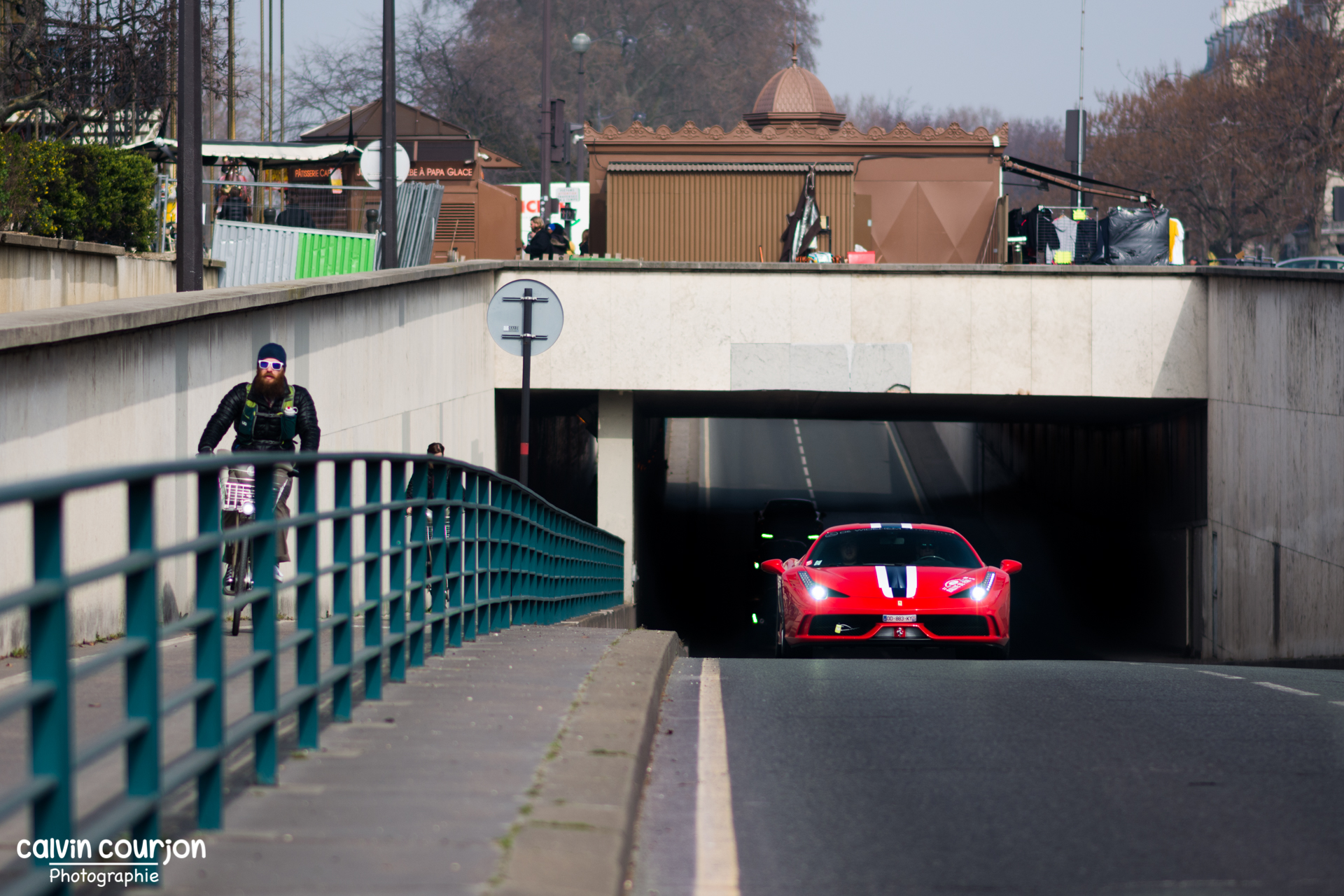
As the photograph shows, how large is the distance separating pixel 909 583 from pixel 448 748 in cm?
802

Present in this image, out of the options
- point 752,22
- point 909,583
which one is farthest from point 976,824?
point 752,22

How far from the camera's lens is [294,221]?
2336cm

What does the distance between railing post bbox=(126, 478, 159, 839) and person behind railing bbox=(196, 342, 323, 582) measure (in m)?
6.25

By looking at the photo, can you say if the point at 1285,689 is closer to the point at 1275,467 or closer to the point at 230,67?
the point at 1275,467

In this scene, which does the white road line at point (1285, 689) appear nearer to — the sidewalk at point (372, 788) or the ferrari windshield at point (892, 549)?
the ferrari windshield at point (892, 549)

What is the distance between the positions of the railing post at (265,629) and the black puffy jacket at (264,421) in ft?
16.5

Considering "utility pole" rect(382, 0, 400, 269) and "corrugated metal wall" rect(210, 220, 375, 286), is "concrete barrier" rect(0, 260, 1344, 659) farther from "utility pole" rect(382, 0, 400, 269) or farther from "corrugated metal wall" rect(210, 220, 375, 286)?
"corrugated metal wall" rect(210, 220, 375, 286)

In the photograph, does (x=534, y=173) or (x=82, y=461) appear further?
(x=534, y=173)

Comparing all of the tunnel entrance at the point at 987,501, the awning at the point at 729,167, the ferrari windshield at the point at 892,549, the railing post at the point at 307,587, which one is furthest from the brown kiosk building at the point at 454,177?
the railing post at the point at 307,587

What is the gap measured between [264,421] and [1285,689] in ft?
22.6

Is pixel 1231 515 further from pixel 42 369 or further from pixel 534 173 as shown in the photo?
pixel 534 173

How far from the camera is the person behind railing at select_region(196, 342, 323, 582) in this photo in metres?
10.1

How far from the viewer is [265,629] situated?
5.17m

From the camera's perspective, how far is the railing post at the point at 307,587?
5.62 metres
